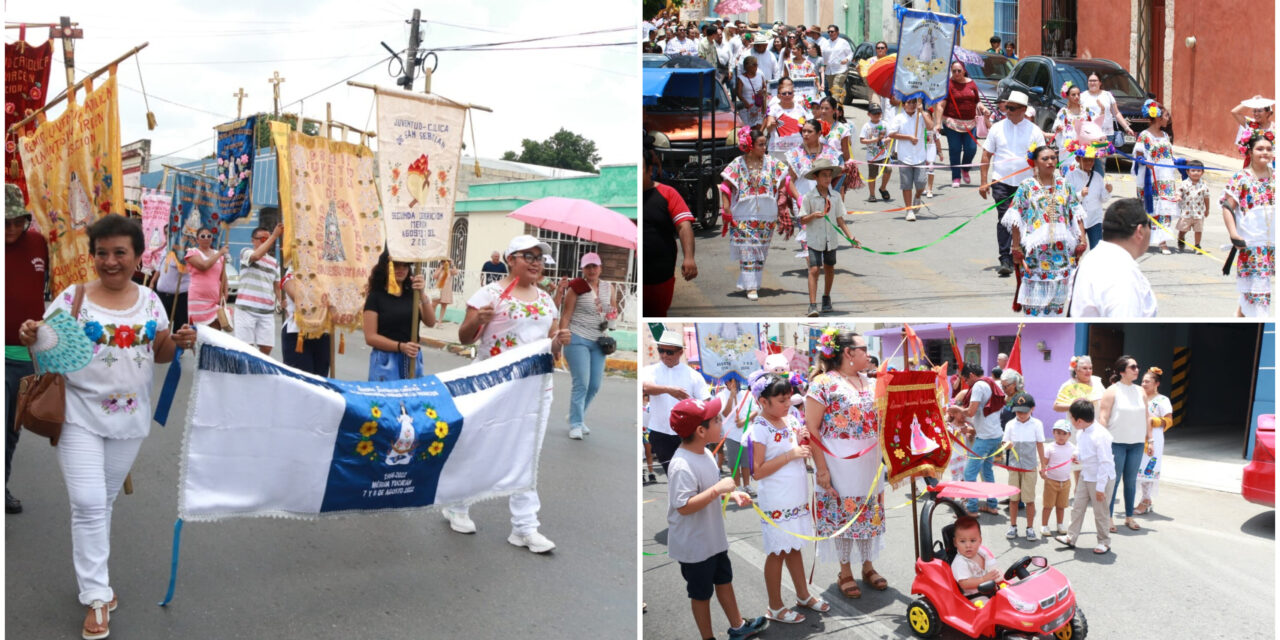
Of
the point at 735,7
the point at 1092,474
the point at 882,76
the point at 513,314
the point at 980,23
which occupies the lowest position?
the point at 1092,474

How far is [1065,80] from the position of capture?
635 inches

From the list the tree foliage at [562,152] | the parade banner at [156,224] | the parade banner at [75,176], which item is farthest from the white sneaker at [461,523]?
the tree foliage at [562,152]

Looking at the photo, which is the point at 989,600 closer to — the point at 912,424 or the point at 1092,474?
the point at 912,424

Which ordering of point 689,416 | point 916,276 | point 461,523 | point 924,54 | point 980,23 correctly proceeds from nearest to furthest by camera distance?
point 689,416 < point 461,523 < point 916,276 < point 924,54 < point 980,23

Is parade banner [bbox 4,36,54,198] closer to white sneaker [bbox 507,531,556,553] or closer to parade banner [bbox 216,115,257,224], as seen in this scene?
→ parade banner [bbox 216,115,257,224]

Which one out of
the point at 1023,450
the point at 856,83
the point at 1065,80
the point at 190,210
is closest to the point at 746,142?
the point at 1023,450

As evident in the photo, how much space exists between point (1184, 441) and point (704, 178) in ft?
21.3

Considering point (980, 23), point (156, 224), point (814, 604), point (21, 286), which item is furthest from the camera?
point (980, 23)

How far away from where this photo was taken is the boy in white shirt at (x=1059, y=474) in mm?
7895

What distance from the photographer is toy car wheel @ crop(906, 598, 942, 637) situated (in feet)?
17.3

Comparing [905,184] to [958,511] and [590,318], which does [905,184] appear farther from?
[958,511]

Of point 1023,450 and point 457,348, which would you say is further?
point 457,348

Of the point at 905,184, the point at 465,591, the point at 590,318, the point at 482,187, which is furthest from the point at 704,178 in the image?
the point at 482,187

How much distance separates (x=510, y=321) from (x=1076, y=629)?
11.2ft
